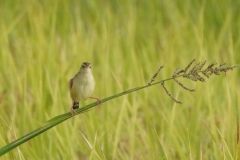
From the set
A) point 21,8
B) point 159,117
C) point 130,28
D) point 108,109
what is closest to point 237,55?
point 130,28

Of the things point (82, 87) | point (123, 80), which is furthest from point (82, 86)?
point (123, 80)

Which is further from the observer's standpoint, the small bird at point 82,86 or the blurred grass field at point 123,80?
the blurred grass field at point 123,80

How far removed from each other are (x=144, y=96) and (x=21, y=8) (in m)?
2.97

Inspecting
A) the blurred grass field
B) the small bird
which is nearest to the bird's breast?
the small bird

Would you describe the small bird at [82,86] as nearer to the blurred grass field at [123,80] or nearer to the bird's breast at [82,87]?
the bird's breast at [82,87]

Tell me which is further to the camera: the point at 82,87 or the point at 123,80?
the point at 123,80

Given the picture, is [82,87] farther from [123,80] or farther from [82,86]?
[123,80]

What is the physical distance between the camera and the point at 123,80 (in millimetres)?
4816

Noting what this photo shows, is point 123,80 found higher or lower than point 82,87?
higher

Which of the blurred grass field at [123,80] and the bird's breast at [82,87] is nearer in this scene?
the bird's breast at [82,87]

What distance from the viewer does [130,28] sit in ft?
18.5

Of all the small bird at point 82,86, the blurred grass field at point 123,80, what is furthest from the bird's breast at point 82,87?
the blurred grass field at point 123,80

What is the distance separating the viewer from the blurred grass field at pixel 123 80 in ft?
11.8

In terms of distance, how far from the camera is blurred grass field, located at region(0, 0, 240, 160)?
3.60m
